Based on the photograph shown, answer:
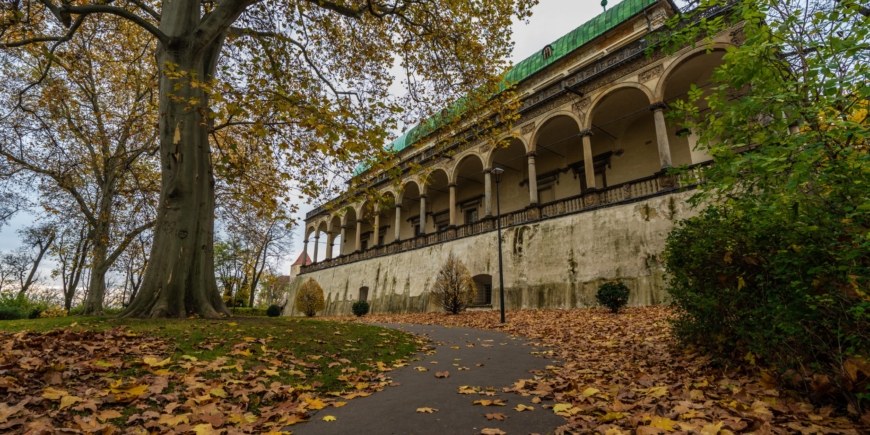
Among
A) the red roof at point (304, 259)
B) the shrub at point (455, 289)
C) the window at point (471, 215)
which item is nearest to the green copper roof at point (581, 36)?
the shrub at point (455, 289)

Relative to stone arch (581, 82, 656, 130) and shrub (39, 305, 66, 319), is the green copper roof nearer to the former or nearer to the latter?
stone arch (581, 82, 656, 130)

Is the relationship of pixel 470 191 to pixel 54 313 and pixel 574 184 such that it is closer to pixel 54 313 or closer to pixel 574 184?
pixel 574 184

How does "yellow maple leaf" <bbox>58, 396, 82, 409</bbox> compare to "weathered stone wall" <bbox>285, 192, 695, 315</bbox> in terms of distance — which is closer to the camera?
"yellow maple leaf" <bbox>58, 396, 82, 409</bbox>

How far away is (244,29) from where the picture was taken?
927 centimetres

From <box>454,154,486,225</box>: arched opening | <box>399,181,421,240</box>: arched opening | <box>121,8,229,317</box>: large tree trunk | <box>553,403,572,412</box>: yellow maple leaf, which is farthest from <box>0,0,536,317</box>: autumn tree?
<box>399,181,421,240</box>: arched opening

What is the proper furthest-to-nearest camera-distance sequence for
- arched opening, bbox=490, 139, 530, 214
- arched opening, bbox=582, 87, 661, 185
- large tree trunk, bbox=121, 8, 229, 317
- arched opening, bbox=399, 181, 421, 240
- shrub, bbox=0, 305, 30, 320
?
1. arched opening, bbox=399, 181, 421, 240
2. arched opening, bbox=490, 139, 530, 214
3. arched opening, bbox=582, 87, 661, 185
4. shrub, bbox=0, 305, 30, 320
5. large tree trunk, bbox=121, 8, 229, 317

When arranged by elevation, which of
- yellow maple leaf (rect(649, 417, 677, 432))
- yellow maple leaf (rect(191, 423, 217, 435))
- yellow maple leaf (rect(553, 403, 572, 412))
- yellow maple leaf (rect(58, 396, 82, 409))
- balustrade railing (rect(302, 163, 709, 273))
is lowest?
yellow maple leaf (rect(553, 403, 572, 412))

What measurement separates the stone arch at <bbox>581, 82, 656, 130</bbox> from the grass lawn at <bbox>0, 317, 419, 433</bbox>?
14.3 meters

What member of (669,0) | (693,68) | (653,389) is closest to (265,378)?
(653,389)

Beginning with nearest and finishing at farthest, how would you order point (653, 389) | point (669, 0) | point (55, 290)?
point (653, 389) < point (669, 0) < point (55, 290)

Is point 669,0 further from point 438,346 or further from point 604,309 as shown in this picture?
point 438,346

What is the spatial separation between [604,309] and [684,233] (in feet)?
27.6

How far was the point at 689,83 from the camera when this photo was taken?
15914mm

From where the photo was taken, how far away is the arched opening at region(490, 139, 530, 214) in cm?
2189
